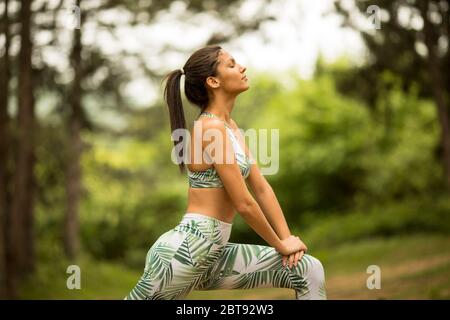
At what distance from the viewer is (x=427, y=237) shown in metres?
19.2

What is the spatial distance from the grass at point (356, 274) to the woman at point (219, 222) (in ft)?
15.0

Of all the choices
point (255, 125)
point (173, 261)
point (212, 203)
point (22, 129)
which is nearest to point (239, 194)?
point (212, 203)

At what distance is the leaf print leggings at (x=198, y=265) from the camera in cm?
403

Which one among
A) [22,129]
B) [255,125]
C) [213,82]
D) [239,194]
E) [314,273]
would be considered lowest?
[314,273]

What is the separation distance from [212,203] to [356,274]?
10.5 metres

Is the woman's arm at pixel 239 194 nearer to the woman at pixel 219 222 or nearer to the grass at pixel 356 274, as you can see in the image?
the woman at pixel 219 222

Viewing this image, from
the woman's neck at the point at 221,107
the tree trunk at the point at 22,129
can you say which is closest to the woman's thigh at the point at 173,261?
the woman's neck at the point at 221,107

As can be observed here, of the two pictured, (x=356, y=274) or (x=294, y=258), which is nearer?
(x=294, y=258)

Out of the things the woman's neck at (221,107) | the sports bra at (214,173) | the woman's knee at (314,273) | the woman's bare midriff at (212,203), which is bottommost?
the woman's knee at (314,273)

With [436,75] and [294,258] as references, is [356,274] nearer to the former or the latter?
[436,75]

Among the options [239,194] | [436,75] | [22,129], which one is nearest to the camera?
[239,194]

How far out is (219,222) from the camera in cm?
409

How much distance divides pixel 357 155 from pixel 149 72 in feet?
36.9

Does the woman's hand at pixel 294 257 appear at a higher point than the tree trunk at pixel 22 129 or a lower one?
lower
